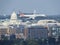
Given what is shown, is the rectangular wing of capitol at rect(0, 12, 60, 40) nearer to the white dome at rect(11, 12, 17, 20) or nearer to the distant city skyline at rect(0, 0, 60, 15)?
the white dome at rect(11, 12, 17, 20)

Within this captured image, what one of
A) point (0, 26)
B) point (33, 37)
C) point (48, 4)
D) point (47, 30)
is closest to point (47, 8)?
point (48, 4)

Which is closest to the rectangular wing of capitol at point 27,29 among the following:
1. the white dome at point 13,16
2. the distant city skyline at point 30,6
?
the white dome at point 13,16

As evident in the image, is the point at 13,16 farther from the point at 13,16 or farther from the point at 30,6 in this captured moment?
the point at 30,6

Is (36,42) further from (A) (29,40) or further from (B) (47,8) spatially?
(B) (47,8)

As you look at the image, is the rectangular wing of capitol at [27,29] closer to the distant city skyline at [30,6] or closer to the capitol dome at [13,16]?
the capitol dome at [13,16]

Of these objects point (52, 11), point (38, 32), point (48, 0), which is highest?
point (48, 0)

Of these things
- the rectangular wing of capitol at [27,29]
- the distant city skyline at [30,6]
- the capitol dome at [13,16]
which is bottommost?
the rectangular wing of capitol at [27,29]
